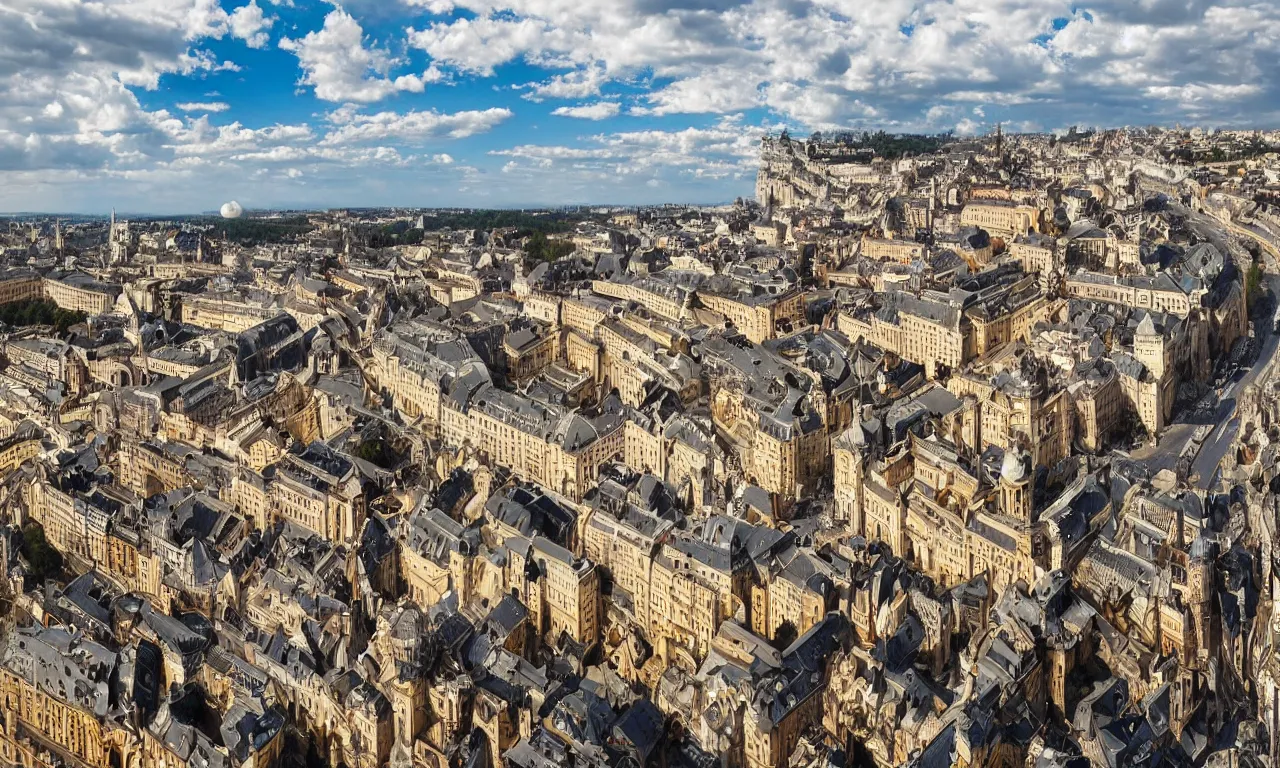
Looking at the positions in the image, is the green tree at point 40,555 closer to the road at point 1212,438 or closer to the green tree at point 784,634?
the green tree at point 784,634

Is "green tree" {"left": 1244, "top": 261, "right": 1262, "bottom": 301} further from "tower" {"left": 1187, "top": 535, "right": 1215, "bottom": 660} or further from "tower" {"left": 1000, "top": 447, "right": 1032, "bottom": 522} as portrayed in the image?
"tower" {"left": 1187, "top": 535, "right": 1215, "bottom": 660}

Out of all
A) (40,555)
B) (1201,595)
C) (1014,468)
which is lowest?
(40,555)

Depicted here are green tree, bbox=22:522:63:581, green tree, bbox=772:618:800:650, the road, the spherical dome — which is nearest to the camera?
green tree, bbox=772:618:800:650

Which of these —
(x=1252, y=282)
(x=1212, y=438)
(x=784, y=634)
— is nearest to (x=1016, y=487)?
(x=784, y=634)

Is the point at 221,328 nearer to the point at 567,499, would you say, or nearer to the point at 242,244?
the point at 567,499

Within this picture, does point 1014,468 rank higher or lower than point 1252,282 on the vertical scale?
lower

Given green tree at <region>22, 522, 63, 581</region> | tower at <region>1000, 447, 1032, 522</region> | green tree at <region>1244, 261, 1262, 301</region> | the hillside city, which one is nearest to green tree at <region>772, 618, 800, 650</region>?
the hillside city

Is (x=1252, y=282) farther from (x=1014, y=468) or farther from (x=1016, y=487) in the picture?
(x=1016, y=487)
